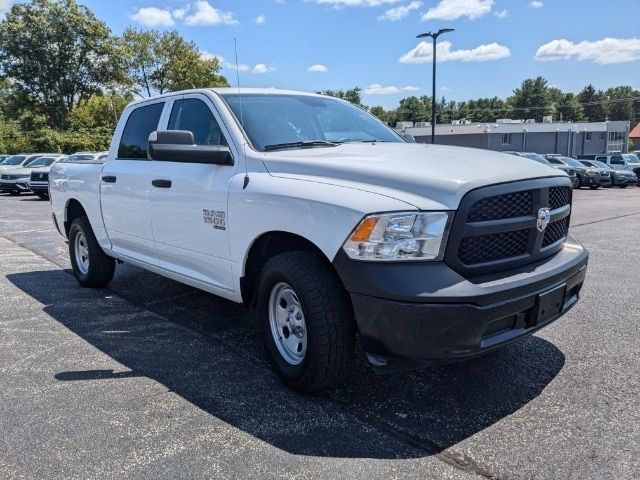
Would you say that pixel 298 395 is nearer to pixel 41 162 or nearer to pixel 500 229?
pixel 500 229

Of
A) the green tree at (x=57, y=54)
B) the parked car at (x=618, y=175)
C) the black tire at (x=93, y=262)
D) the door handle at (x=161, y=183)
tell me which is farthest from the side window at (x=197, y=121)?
the green tree at (x=57, y=54)

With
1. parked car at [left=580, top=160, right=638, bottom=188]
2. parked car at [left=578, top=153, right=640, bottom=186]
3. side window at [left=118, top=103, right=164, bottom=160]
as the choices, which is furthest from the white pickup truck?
parked car at [left=578, top=153, right=640, bottom=186]

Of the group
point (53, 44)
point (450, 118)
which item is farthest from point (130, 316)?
point (450, 118)

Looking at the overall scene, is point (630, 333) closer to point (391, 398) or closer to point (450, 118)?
point (391, 398)

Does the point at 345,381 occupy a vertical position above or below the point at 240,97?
below

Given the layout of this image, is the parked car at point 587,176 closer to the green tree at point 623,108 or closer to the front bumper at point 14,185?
the front bumper at point 14,185

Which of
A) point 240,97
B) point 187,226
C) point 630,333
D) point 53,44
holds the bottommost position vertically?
point 630,333

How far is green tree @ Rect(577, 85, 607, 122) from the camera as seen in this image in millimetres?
136125

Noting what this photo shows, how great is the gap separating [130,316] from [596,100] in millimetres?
159267

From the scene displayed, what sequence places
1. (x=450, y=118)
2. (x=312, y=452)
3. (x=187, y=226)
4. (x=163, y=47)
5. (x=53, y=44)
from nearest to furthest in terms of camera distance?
(x=312, y=452), (x=187, y=226), (x=53, y=44), (x=163, y=47), (x=450, y=118)

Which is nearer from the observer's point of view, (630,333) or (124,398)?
(124,398)

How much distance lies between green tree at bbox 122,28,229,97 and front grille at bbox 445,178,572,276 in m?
50.4

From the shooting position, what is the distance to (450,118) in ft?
427

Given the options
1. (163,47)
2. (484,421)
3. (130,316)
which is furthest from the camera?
(163,47)
